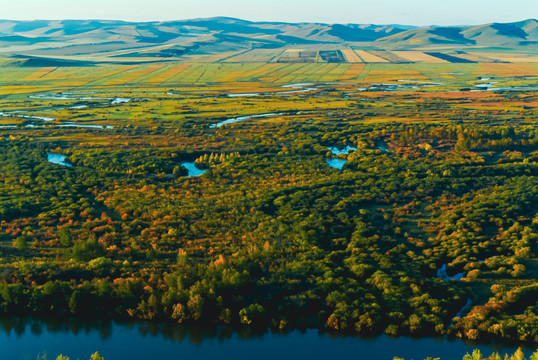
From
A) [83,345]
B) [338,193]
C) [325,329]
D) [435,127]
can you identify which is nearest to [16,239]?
[83,345]

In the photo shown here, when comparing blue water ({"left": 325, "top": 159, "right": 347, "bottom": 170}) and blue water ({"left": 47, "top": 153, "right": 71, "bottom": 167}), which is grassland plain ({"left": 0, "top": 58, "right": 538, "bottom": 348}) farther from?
blue water ({"left": 47, "top": 153, "right": 71, "bottom": 167})

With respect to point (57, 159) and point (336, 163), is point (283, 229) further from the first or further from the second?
point (57, 159)

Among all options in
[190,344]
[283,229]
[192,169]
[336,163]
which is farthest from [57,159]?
[190,344]

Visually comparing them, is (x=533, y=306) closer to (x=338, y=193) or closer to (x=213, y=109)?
(x=338, y=193)

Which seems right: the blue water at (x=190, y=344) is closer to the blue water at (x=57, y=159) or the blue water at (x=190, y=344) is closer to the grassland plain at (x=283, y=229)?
the grassland plain at (x=283, y=229)

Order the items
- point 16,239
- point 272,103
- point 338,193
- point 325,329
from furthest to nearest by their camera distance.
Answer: point 272,103 < point 338,193 < point 16,239 < point 325,329

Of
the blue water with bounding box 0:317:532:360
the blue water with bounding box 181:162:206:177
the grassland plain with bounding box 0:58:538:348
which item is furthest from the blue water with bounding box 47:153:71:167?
the blue water with bounding box 0:317:532:360
